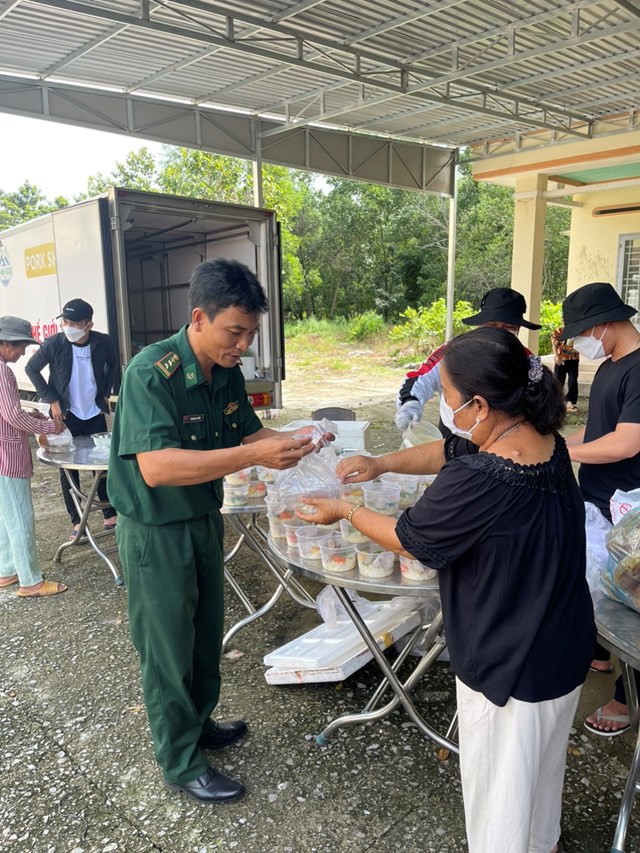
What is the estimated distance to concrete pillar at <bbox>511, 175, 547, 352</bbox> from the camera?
10.5 m

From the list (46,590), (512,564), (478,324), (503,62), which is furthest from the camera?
(503,62)

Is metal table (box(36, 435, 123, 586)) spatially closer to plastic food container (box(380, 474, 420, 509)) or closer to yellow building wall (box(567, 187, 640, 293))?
plastic food container (box(380, 474, 420, 509))

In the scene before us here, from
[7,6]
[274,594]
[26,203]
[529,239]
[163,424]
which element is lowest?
[274,594]

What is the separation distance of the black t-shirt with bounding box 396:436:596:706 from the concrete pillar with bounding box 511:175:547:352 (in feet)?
31.3

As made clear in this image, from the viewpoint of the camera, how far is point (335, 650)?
9.12ft

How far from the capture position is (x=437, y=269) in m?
24.9

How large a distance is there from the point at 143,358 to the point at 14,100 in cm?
653

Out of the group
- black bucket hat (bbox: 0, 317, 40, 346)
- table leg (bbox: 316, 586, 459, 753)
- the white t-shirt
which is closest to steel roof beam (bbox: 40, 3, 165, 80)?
the white t-shirt

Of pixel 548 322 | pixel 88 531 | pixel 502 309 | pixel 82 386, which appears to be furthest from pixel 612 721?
pixel 548 322

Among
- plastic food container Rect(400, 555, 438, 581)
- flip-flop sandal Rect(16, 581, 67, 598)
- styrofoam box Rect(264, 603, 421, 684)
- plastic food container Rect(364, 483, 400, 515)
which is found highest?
plastic food container Rect(364, 483, 400, 515)

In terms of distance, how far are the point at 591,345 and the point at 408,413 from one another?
110 centimetres

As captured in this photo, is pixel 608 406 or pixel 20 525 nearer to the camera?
pixel 608 406

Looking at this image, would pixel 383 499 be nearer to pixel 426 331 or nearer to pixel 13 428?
pixel 13 428

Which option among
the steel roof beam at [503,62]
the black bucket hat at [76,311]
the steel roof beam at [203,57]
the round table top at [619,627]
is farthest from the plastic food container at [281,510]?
the steel roof beam at [503,62]
